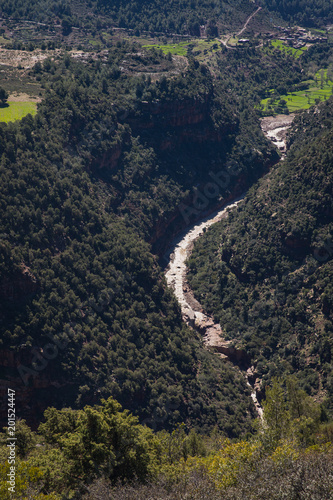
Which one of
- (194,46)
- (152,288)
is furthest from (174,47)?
(152,288)

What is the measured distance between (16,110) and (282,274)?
64.3 meters

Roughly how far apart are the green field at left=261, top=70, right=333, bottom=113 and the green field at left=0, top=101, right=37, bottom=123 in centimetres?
8905

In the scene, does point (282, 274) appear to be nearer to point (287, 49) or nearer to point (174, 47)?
point (174, 47)

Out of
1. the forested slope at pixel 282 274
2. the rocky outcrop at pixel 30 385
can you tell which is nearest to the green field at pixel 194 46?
the forested slope at pixel 282 274

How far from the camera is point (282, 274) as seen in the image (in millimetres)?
92562

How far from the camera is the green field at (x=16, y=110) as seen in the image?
97994 millimetres

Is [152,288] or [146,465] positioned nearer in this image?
[146,465]

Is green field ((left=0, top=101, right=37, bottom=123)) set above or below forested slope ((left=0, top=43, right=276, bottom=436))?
above

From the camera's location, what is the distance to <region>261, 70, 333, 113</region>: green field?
162000mm

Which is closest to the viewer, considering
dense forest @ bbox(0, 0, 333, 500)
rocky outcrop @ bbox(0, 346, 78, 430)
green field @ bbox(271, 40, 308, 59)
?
dense forest @ bbox(0, 0, 333, 500)

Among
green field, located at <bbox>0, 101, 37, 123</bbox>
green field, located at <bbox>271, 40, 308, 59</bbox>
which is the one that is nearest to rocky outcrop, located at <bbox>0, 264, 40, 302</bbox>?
green field, located at <bbox>0, 101, 37, 123</bbox>

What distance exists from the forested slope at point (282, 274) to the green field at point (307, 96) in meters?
61.0

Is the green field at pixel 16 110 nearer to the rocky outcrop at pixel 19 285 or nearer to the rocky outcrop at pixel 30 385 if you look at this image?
the rocky outcrop at pixel 19 285

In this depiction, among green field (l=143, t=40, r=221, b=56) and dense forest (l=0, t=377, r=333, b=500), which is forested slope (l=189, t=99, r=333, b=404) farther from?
green field (l=143, t=40, r=221, b=56)
